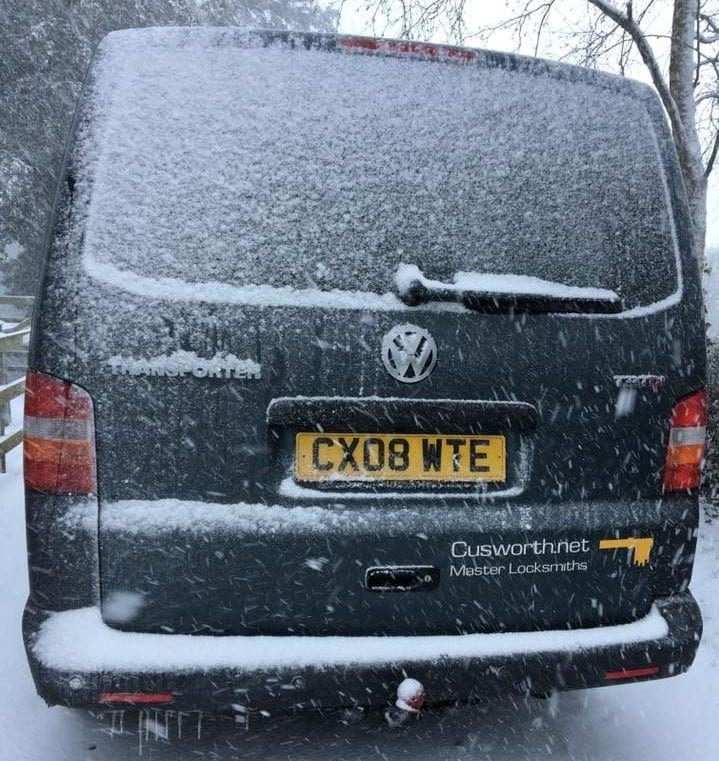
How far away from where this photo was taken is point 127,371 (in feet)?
7.14

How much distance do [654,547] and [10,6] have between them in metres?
28.9

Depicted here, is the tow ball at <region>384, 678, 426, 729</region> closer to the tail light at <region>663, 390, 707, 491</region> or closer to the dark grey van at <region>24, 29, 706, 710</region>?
the dark grey van at <region>24, 29, 706, 710</region>

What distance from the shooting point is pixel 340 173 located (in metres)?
2.25

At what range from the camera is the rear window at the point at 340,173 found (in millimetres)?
2180

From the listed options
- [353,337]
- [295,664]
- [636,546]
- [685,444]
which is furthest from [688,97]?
[295,664]

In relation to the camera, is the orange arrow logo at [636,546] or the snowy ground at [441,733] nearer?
the orange arrow logo at [636,546]

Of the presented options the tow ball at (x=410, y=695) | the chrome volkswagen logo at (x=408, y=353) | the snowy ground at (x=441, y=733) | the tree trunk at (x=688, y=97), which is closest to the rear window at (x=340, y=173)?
the chrome volkswagen logo at (x=408, y=353)

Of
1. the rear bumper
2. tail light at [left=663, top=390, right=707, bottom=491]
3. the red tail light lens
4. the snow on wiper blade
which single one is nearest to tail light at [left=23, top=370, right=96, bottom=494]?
the rear bumper

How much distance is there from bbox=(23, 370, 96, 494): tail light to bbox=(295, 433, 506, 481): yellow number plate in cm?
54

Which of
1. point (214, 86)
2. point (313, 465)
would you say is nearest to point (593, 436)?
point (313, 465)

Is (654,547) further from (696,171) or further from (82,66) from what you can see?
(82,66)

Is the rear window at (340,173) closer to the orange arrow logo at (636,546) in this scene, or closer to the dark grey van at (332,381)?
the dark grey van at (332,381)

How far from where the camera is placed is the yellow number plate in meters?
2.28

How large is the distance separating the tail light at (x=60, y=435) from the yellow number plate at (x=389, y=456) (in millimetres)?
541
